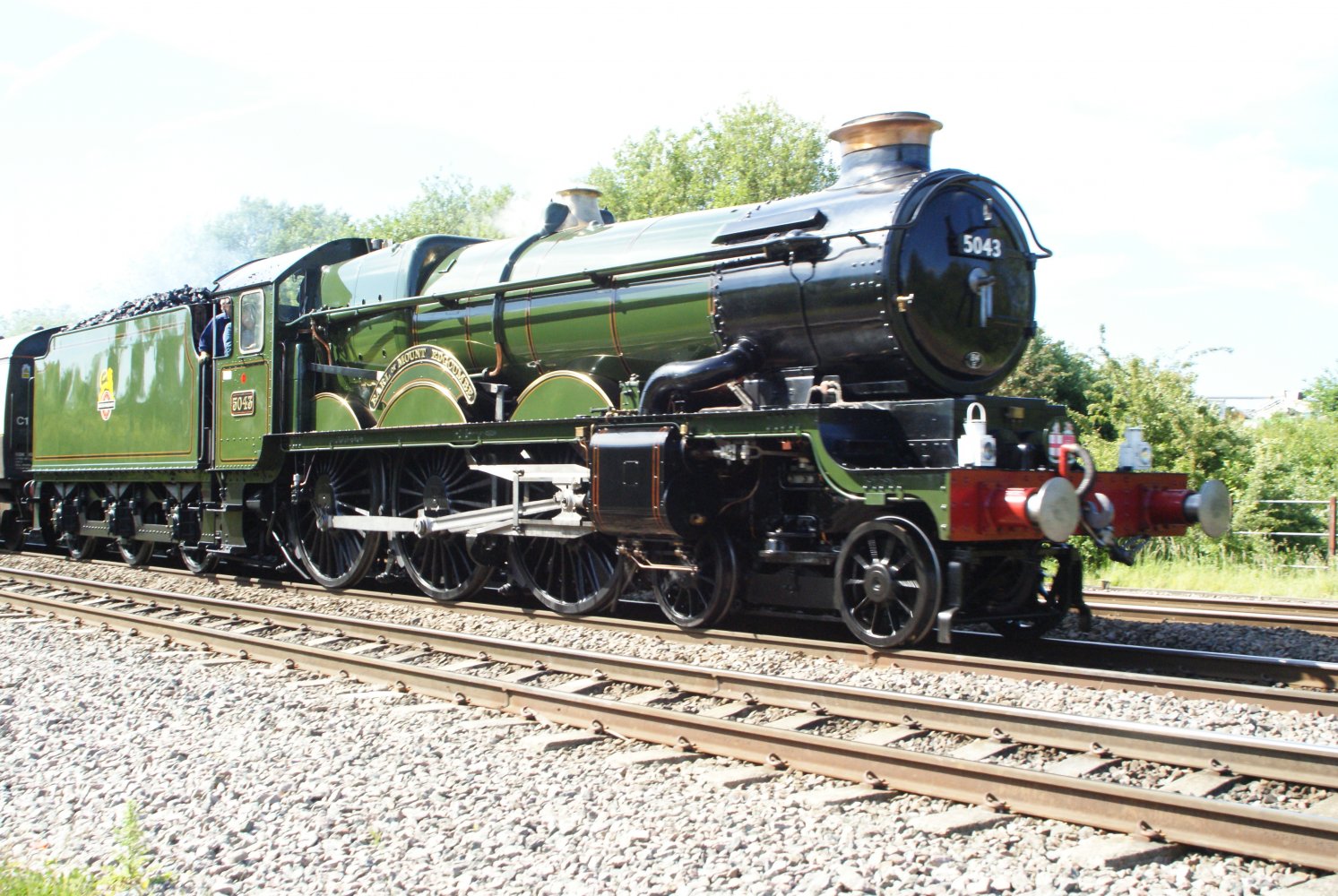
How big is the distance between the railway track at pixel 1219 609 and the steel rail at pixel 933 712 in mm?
3959

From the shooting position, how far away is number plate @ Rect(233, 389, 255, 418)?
36.5 feet

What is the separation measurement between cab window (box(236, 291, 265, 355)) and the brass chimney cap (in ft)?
20.9

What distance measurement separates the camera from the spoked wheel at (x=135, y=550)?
13266 millimetres

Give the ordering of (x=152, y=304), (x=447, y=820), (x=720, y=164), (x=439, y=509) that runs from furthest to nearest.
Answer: (x=720, y=164), (x=152, y=304), (x=439, y=509), (x=447, y=820)

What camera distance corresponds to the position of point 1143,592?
10.8 metres

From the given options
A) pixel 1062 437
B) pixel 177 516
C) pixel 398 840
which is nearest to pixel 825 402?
pixel 1062 437

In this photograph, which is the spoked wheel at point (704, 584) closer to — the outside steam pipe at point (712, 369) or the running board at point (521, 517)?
the running board at point (521, 517)

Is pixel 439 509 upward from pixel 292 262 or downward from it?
downward

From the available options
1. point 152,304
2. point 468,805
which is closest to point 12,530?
point 152,304

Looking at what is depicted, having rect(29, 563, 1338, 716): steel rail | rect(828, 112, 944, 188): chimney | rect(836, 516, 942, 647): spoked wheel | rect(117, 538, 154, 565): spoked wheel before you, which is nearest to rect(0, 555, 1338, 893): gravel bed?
rect(29, 563, 1338, 716): steel rail

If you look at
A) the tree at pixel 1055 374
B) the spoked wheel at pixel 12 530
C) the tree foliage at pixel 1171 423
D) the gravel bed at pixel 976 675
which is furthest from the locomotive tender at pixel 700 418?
the tree at pixel 1055 374

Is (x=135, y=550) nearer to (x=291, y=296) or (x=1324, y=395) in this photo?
(x=291, y=296)

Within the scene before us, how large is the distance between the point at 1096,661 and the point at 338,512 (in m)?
6.95

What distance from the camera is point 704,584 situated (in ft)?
26.3
